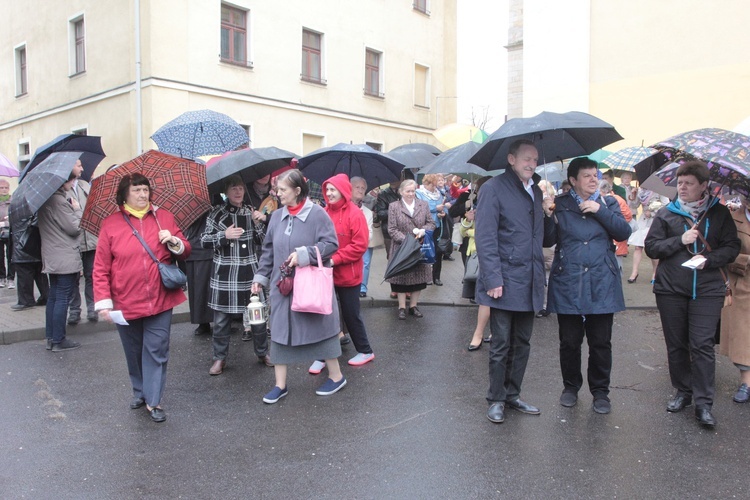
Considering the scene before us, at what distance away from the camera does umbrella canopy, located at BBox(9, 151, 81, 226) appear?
591cm

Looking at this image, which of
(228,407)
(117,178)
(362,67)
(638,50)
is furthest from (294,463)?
(362,67)

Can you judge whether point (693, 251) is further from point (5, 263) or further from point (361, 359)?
point (5, 263)

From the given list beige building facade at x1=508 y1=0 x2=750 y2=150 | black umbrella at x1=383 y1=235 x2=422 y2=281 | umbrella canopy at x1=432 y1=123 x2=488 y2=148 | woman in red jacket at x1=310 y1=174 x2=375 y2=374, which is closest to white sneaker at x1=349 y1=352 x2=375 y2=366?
woman in red jacket at x1=310 y1=174 x2=375 y2=374

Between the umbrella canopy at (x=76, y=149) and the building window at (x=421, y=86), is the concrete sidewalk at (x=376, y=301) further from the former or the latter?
the building window at (x=421, y=86)

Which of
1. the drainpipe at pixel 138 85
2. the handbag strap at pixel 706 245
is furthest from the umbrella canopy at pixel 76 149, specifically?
the drainpipe at pixel 138 85

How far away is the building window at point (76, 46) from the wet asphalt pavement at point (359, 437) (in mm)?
15431

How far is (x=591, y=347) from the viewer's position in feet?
16.3

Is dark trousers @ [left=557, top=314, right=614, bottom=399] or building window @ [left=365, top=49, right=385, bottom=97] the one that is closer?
dark trousers @ [left=557, top=314, right=614, bottom=399]

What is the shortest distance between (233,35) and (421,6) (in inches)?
360

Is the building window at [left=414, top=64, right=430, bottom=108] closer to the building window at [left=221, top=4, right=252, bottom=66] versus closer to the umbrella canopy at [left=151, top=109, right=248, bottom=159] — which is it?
the building window at [left=221, top=4, right=252, bottom=66]

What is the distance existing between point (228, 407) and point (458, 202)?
4.44 meters

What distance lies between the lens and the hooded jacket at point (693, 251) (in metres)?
4.77

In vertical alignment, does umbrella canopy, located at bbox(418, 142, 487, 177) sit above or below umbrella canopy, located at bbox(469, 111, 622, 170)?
above

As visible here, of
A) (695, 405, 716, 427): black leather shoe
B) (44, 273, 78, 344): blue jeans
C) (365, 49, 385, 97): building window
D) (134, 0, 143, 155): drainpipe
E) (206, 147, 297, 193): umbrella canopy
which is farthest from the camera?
(365, 49, 385, 97): building window
